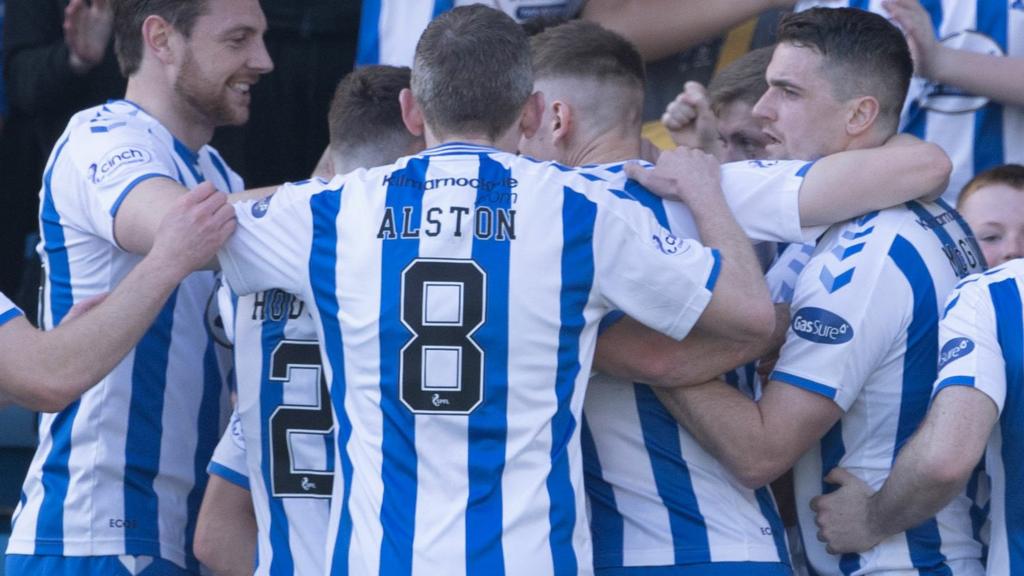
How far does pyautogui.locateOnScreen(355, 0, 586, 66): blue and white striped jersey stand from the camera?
5.50 meters

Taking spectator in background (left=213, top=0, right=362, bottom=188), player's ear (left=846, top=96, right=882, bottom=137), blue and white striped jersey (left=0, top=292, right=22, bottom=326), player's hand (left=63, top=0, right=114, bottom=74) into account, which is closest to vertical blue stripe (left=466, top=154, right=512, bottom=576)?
player's ear (left=846, top=96, right=882, bottom=137)

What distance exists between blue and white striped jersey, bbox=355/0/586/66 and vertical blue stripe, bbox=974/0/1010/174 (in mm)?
1313

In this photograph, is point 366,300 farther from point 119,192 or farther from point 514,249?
point 119,192

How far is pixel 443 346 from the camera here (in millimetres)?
3262

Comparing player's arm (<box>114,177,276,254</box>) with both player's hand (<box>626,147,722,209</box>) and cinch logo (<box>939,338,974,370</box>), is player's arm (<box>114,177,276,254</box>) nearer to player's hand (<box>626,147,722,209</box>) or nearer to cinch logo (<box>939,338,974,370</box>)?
player's hand (<box>626,147,722,209</box>)

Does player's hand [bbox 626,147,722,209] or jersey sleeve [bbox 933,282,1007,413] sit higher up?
player's hand [bbox 626,147,722,209]

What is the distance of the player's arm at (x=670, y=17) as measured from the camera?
18.1 ft

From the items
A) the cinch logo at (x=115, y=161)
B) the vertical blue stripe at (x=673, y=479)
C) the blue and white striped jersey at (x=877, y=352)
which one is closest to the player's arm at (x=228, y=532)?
the cinch logo at (x=115, y=161)

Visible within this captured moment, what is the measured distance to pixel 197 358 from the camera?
432cm

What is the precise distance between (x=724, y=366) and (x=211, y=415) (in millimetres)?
1533

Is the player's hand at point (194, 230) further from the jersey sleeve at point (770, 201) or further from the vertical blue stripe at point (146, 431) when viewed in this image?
the jersey sleeve at point (770, 201)

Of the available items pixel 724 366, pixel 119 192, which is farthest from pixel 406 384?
pixel 119 192

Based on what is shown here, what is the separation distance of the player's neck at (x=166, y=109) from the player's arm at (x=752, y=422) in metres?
1.67

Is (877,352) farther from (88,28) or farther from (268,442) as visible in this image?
(88,28)
